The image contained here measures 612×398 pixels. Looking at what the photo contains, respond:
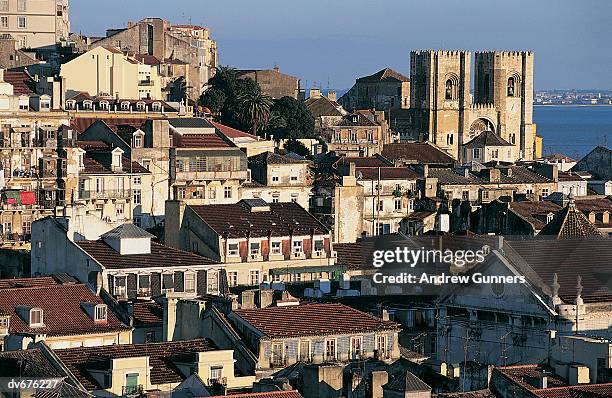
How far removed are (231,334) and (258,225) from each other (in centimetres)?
2864

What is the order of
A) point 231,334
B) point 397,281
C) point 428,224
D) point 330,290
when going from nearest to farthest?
point 231,334, point 330,290, point 397,281, point 428,224

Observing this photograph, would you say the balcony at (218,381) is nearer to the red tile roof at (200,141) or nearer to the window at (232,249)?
the window at (232,249)

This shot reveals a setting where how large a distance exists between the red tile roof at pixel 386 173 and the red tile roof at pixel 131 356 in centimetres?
5443

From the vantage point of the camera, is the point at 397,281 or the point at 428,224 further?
the point at 428,224

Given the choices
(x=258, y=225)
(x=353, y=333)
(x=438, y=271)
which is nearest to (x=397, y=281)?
(x=438, y=271)

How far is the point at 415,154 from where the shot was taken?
422 feet

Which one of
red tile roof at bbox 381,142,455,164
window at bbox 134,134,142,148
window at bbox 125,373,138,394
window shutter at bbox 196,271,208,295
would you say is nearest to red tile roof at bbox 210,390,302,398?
window at bbox 125,373,138,394

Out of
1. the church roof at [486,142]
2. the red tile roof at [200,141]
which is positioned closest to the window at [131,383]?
the red tile roof at [200,141]

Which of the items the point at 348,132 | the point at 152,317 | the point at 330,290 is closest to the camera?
the point at 152,317

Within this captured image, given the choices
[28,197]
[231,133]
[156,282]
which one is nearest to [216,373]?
[156,282]

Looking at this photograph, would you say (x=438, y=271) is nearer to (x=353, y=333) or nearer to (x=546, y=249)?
(x=546, y=249)

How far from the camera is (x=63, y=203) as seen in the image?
298 ft

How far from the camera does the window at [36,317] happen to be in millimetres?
55344

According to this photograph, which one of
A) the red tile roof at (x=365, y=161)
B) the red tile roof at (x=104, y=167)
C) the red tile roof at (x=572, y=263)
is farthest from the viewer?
the red tile roof at (x=365, y=161)
